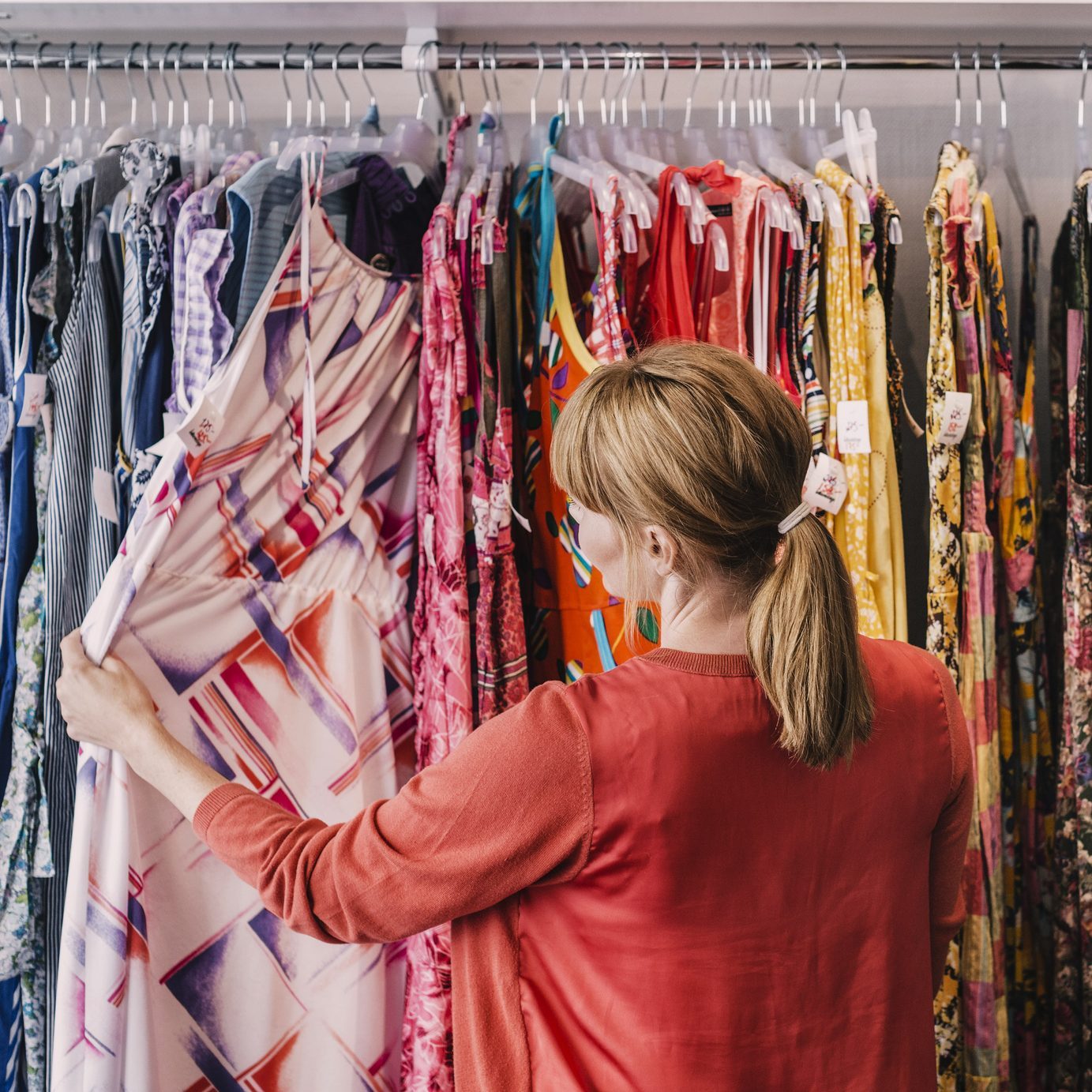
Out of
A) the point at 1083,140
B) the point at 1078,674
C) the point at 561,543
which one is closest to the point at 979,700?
the point at 1078,674

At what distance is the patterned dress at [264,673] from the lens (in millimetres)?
1226

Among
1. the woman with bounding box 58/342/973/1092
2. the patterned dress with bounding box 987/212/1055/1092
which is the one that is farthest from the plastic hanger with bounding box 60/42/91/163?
the patterned dress with bounding box 987/212/1055/1092

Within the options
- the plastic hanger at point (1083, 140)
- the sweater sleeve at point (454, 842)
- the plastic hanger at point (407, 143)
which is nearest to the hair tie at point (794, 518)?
A: the sweater sleeve at point (454, 842)

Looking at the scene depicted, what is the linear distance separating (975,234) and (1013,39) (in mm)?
420

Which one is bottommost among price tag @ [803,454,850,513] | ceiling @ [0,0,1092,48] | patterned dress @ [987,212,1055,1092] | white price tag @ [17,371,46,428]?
patterned dress @ [987,212,1055,1092]

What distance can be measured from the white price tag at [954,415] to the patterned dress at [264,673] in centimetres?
73

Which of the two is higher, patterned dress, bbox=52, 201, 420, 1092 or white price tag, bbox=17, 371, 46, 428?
white price tag, bbox=17, 371, 46, 428

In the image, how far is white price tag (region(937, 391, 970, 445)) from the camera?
56.3 inches

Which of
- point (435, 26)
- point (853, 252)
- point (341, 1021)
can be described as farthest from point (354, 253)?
point (341, 1021)

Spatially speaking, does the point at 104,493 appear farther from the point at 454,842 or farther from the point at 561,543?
the point at 454,842

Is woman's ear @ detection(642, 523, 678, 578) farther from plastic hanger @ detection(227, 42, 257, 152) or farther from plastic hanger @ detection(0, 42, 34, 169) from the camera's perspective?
plastic hanger @ detection(0, 42, 34, 169)

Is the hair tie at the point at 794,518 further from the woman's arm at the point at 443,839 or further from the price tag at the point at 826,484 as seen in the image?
the price tag at the point at 826,484

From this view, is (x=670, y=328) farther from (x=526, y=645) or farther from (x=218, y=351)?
(x=218, y=351)

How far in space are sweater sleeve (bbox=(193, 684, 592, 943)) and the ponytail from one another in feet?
0.57
